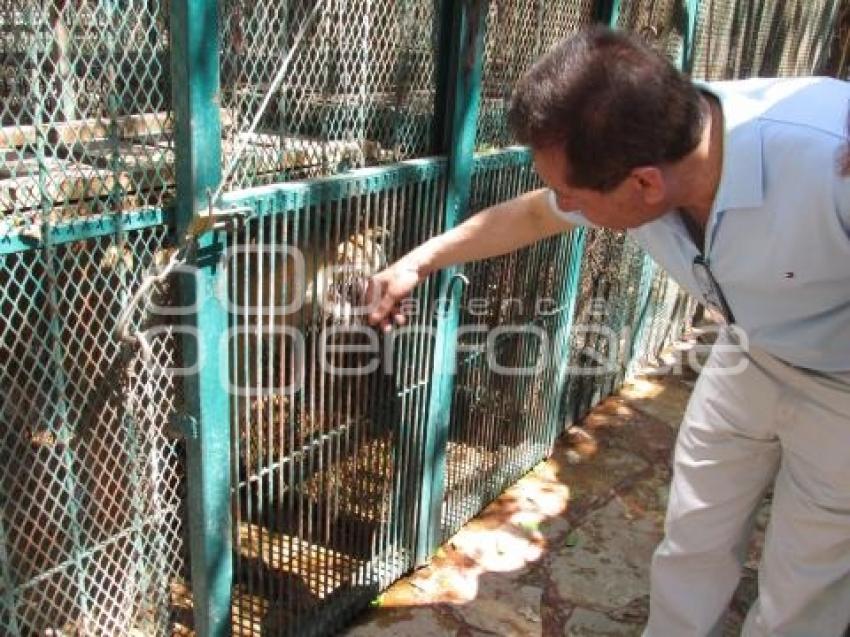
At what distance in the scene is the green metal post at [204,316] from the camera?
5.97 ft

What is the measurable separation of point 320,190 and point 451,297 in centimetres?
87

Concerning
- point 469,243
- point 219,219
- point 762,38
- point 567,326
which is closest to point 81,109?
point 219,219

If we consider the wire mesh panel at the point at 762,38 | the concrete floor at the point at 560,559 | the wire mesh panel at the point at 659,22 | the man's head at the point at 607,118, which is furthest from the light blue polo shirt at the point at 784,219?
the wire mesh panel at the point at 762,38

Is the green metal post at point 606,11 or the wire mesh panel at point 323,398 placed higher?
the green metal post at point 606,11

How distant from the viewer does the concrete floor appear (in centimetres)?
303

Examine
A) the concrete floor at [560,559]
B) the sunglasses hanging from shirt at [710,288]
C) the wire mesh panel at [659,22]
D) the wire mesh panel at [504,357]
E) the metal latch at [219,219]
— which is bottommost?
the concrete floor at [560,559]

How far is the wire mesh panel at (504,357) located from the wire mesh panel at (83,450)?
1381 mm

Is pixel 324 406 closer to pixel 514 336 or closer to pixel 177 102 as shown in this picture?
pixel 177 102

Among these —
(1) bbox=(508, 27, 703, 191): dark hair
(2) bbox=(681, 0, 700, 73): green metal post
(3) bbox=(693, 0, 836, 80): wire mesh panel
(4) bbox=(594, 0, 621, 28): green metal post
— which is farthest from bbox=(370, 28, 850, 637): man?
(3) bbox=(693, 0, 836, 80): wire mesh panel

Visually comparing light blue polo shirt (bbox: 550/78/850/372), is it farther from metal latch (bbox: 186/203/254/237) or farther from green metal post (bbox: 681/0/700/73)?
green metal post (bbox: 681/0/700/73)

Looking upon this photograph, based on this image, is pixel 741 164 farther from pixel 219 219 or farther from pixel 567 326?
pixel 567 326

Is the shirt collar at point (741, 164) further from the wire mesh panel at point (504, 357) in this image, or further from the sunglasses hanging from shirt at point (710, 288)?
the wire mesh panel at point (504, 357)

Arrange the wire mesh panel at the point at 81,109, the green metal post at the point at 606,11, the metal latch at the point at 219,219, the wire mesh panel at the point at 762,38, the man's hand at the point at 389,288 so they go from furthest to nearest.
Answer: the wire mesh panel at the point at 762,38 → the green metal post at the point at 606,11 → the man's hand at the point at 389,288 → the metal latch at the point at 219,219 → the wire mesh panel at the point at 81,109

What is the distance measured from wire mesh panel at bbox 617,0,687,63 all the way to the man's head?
2389 mm
